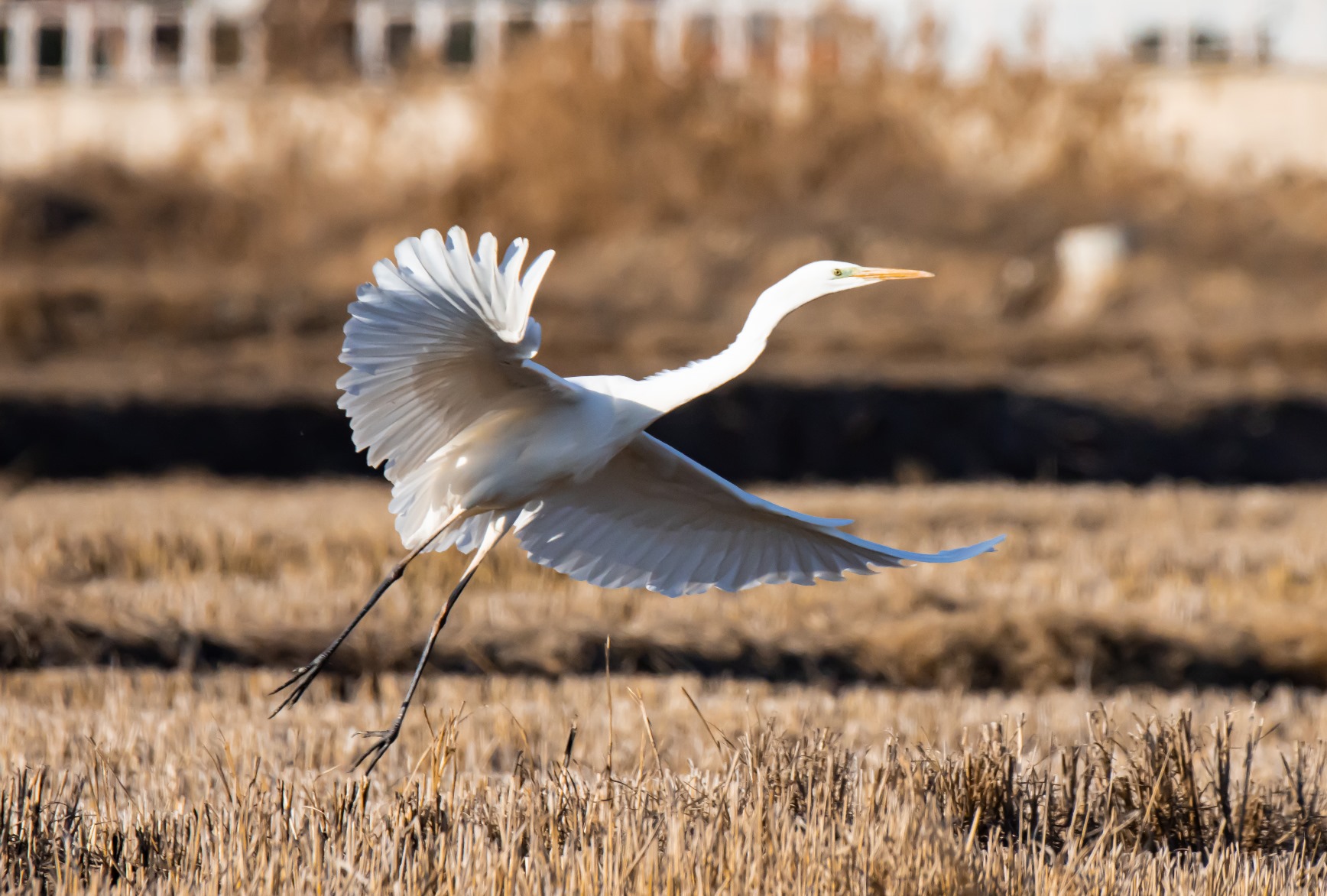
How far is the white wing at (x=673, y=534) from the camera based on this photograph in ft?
15.7

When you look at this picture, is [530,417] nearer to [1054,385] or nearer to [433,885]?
[433,885]

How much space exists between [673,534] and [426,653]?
0.95m

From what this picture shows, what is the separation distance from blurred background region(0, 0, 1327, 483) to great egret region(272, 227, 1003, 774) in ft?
33.6

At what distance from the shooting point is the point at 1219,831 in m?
4.09

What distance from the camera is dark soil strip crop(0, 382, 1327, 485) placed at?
1426 centimetres

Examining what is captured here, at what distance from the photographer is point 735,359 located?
4047mm

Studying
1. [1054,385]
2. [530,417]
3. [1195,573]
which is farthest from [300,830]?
[1054,385]

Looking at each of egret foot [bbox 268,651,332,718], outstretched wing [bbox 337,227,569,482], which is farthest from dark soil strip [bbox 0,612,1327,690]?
outstretched wing [bbox 337,227,569,482]

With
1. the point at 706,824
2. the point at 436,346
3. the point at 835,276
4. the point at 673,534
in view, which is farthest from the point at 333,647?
the point at 835,276

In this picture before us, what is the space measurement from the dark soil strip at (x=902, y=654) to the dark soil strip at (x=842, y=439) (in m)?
7.07

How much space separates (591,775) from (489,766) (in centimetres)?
39

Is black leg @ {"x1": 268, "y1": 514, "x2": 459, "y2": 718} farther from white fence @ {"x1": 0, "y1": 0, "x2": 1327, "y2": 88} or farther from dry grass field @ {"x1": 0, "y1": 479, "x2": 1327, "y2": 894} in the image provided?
white fence @ {"x1": 0, "y1": 0, "x2": 1327, "y2": 88}

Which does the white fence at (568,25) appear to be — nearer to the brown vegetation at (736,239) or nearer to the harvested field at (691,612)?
the brown vegetation at (736,239)

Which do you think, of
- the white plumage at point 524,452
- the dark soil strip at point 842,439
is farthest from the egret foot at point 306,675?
the dark soil strip at point 842,439
